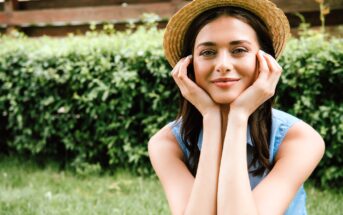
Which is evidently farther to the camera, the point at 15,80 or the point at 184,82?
the point at 15,80

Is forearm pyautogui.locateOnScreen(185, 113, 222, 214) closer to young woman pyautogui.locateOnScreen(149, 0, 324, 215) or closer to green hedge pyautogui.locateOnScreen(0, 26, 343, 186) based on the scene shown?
young woman pyautogui.locateOnScreen(149, 0, 324, 215)

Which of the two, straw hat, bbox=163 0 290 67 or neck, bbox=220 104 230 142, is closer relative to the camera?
straw hat, bbox=163 0 290 67

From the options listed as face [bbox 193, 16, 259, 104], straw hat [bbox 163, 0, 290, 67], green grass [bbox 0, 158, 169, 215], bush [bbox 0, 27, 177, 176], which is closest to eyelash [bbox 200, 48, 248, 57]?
face [bbox 193, 16, 259, 104]

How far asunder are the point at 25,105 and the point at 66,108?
0.58m

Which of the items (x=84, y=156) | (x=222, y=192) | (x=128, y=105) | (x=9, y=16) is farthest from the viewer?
(x=9, y=16)

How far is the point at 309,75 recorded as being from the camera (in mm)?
4332

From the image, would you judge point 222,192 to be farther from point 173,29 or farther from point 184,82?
point 173,29

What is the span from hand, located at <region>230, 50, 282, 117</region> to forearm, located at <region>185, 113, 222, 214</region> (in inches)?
5.9

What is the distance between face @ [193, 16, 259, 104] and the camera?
7.63ft

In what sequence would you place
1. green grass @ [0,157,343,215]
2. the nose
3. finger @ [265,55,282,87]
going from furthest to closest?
green grass @ [0,157,343,215] → finger @ [265,55,282,87] → the nose

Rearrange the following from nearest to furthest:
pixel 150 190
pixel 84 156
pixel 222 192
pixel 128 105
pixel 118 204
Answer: pixel 222 192, pixel 118 204, pixel 150 190, pixel 128 105, pixel 84 156

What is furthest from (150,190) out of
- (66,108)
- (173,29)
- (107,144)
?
(173,29)

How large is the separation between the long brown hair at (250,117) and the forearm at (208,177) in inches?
9.4

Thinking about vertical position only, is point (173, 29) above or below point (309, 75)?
above
